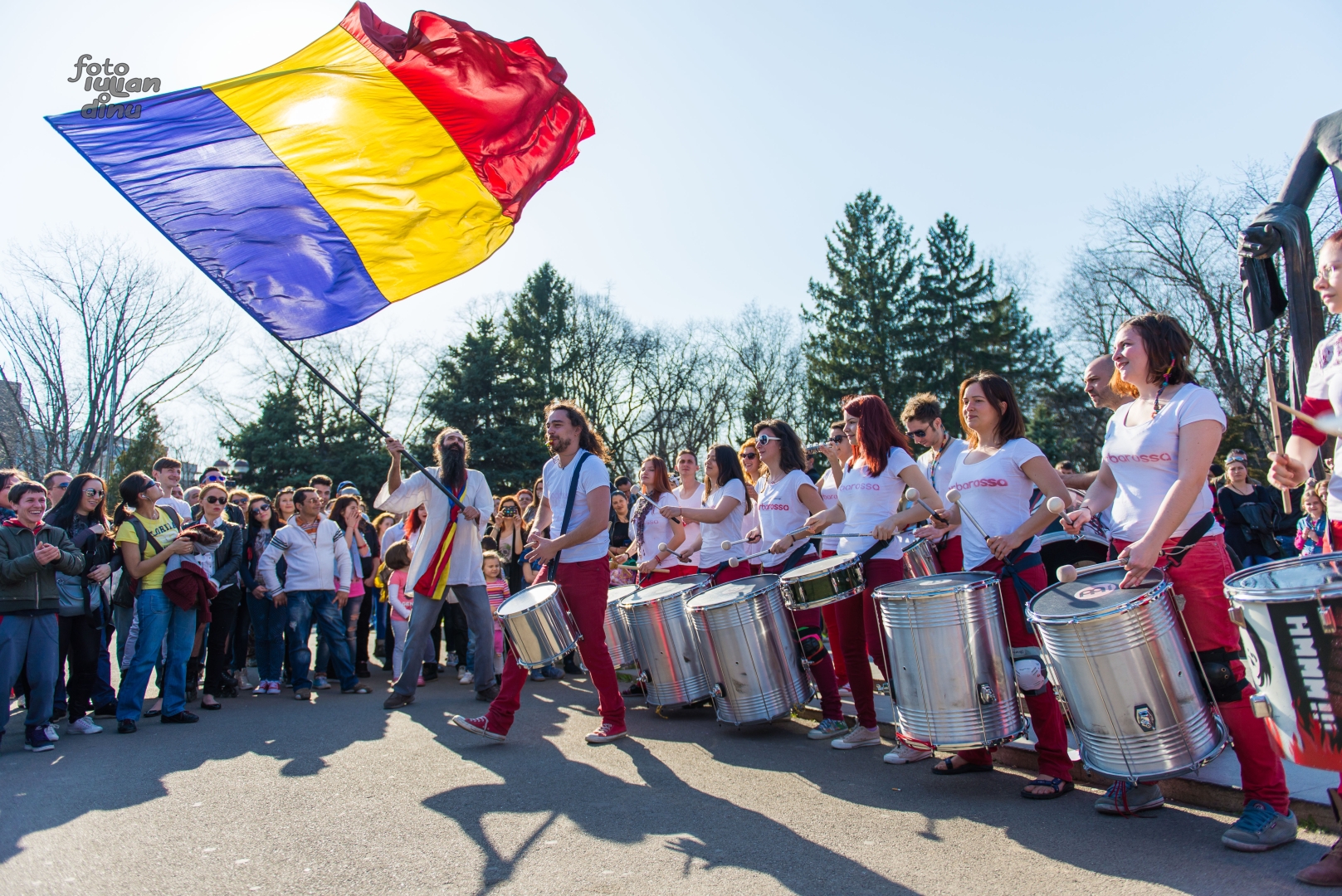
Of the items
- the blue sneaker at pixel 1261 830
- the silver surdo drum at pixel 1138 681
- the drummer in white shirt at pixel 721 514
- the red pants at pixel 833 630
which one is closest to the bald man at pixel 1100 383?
the red pants at pixel 833 630

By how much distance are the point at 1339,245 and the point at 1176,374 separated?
2.51ft

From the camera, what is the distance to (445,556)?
8.01m

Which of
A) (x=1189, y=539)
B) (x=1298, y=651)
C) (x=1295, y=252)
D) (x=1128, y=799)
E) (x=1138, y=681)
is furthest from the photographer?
(x=1295, y=252)

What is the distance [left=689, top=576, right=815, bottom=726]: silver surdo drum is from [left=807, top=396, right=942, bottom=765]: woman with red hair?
36 centimetres

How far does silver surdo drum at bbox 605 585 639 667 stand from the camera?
7652 mm

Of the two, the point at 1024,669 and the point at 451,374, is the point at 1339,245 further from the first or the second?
the point at 451,374

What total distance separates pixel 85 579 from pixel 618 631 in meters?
4.35

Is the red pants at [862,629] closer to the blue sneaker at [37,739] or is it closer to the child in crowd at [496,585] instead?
the child in crowd at [496,585]

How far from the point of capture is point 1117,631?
11.9 ft

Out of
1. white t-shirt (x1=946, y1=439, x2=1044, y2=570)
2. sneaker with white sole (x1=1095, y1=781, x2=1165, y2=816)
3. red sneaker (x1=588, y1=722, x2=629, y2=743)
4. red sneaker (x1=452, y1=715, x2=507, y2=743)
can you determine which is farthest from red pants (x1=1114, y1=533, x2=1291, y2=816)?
red sneaker (x1=452, y1=715, x2=507, y2=743)

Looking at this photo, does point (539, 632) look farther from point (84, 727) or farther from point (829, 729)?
point (84, 727)

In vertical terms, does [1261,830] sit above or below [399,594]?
below

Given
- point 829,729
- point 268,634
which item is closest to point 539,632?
point 829,729

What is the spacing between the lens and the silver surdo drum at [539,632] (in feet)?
20.0
